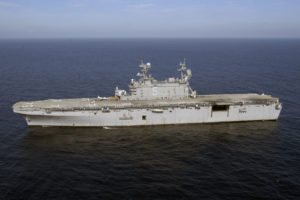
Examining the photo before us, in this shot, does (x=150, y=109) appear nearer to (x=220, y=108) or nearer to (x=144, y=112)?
(x=144, y=112)

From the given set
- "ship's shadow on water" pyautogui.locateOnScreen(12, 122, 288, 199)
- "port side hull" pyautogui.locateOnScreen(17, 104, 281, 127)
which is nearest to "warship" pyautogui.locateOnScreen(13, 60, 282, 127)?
"port side hull" pyautogui.locateOnScreen(17, 104, 281, 127)

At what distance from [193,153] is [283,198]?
10.1 meters

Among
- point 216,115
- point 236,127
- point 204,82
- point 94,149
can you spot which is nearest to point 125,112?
point 94,149

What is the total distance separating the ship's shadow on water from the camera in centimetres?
2209

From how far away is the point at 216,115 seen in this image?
123 feet

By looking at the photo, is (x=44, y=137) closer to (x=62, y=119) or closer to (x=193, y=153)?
(x=62, y=119)

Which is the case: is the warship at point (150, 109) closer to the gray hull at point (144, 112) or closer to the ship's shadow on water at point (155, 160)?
the gray hull at point (144, 112)

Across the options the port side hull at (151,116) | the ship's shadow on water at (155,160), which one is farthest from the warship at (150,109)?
the ship's shadow on water at (155,160)

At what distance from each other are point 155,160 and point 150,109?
10.1m

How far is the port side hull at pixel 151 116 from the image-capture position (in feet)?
114

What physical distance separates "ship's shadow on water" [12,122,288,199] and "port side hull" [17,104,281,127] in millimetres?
1008

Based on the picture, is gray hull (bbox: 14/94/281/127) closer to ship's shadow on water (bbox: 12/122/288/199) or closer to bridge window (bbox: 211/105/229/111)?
bridge window (bbox: 211/105/229/111)

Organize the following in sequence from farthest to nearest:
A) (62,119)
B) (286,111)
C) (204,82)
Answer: (204,82), (286,111), (62,119)

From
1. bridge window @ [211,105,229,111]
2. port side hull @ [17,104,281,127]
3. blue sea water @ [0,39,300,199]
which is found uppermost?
bridge window @ [211,105,229,111]
